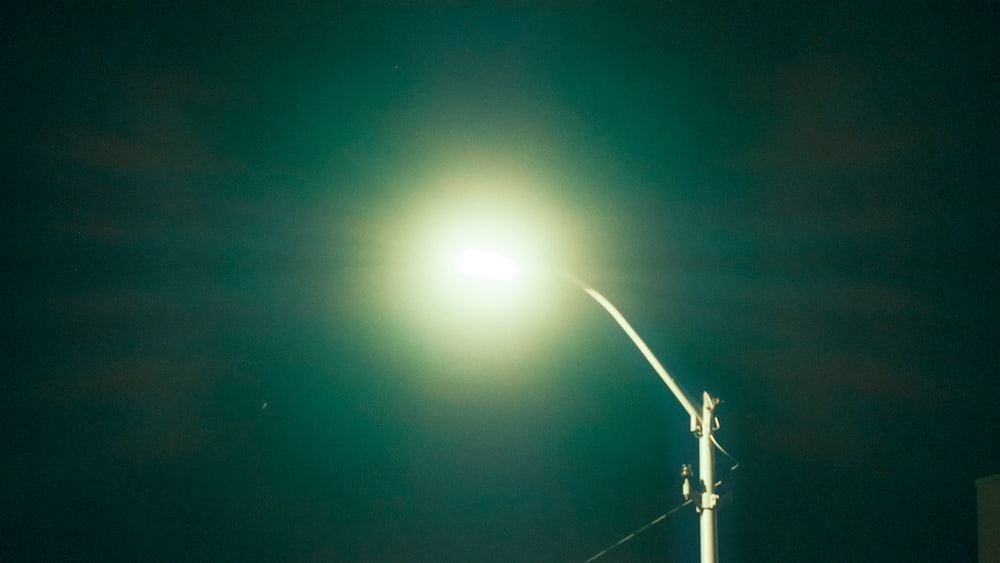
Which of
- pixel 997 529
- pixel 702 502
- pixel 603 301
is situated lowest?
pixel 997 529

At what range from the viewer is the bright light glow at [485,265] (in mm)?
5602

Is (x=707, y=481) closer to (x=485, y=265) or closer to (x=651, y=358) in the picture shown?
(x=651, y=358)

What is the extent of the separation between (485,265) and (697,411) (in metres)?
1.75

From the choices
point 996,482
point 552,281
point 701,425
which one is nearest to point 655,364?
point 701,425

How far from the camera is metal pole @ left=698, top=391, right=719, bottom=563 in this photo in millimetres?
5445

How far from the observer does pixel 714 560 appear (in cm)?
538

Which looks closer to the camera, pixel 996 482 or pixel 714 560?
pixel 714 560

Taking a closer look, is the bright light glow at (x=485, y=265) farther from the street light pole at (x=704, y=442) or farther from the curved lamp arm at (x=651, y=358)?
the street light pole at (x=704, y=442)

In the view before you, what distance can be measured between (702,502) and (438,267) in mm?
2388

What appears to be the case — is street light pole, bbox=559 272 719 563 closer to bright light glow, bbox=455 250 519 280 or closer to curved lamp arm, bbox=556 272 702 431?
curved lamp arm, bbox=556 272 702 431

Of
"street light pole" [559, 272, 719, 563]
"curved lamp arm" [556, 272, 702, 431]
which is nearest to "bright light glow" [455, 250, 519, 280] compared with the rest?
"curved lamp arm" [556, 272, 702, 431]

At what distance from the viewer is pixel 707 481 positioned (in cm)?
557

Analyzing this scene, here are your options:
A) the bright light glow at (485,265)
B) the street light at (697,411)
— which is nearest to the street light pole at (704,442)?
the street light at (697,411)

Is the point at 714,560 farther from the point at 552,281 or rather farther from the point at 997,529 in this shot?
the point at 997,529
